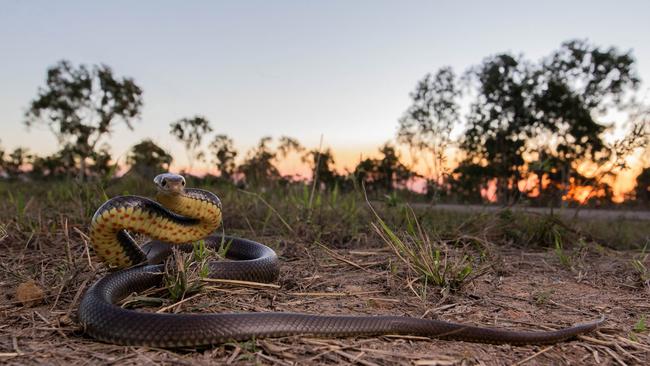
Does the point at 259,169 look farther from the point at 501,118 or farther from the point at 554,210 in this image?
the point at 501,118

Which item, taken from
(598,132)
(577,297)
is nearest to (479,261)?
(577,297)

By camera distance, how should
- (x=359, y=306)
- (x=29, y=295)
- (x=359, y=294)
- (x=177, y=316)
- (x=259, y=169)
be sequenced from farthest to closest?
(x=259, y=169) < (x=359, y=294) < (x=359, y=306) < (x=29, y=295) < (x=177, y=316)

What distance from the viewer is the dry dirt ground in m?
2.50

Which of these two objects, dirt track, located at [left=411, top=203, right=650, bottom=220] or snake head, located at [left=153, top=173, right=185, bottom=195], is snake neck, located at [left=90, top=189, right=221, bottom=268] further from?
dirt track, located at [left=411, top=203, right=650, bottom=220]

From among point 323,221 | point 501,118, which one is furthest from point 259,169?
point 501,118

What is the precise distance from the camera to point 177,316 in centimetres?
259

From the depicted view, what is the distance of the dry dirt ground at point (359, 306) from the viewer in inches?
98.3

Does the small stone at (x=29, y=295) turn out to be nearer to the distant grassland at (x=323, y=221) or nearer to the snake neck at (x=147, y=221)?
the snake neck at (x=147, y=221)

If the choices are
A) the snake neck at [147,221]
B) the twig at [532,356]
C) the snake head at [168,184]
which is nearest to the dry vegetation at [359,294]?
the twig at [532,356]

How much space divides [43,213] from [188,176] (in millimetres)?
3608

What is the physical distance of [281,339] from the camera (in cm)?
264

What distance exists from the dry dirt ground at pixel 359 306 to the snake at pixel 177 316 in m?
0.05

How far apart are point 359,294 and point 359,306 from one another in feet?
0.78

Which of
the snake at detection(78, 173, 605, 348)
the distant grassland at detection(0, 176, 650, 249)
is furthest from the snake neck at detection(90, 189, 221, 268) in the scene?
the distant grassland at detection(0, 176, 650, 249)
